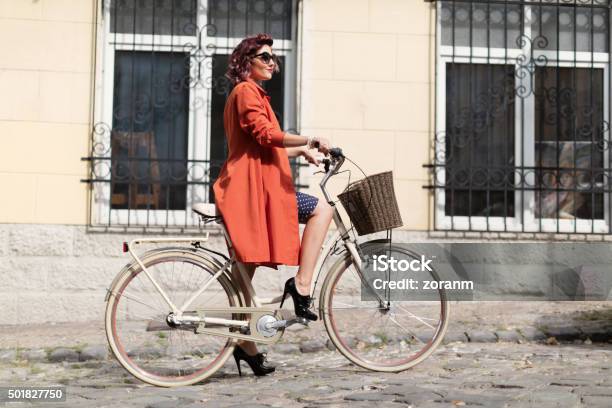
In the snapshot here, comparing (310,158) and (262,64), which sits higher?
(262,64)

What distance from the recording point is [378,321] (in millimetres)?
5336

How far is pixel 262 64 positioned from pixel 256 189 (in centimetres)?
69

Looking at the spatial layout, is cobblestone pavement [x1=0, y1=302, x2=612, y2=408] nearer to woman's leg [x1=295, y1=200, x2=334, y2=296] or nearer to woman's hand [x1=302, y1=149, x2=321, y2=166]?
woman's leg [x1=295, y1=200, x2=334, y2=296]

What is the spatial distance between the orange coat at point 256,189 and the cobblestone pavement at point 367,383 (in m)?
0.70

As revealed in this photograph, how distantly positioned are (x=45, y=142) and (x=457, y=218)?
3680mm

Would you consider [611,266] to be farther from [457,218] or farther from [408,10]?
[408,10]

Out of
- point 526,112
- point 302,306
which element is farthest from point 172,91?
point 302,306

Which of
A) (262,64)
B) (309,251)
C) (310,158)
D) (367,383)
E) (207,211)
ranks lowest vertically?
(367,383)

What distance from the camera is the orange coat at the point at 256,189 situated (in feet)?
16.4

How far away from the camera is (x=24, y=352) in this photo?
250 inches

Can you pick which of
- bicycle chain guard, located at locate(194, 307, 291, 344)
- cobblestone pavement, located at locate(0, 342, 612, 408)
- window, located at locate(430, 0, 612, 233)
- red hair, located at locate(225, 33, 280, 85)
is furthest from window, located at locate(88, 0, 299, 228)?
bicycle chain guard, located at locate(194, 307, 291, 344)

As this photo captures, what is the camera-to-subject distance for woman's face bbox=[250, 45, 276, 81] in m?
5.16

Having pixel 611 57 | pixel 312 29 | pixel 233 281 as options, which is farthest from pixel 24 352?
pixel 611 57

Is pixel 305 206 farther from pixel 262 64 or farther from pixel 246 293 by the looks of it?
pixel 262 64
